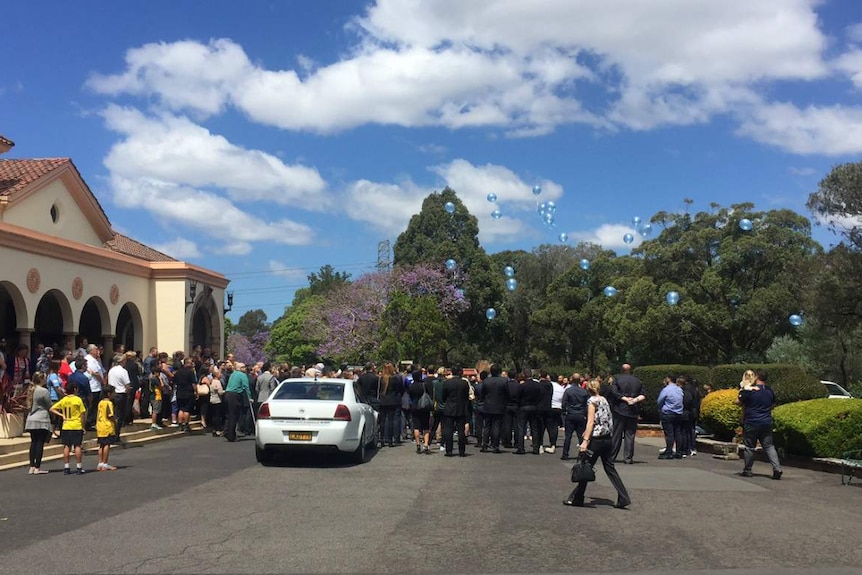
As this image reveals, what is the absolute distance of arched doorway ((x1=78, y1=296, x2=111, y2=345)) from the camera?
23.8 meters

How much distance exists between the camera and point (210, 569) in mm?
6355

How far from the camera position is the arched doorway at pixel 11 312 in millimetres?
19312

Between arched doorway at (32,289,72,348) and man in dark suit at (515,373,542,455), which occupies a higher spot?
arched doorway at (32,289,72,348)

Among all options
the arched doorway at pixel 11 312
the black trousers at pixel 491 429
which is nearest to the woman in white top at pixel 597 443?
the black trousers at pixel 491 429

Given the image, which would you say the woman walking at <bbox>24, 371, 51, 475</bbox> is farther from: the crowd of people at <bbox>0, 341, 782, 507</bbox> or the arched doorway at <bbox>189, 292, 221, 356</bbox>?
the arched doorway at <bbox>189, 292, 221, 356</bbox>

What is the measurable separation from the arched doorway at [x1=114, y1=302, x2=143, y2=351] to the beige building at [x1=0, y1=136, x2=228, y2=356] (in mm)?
38

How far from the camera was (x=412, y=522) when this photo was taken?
8.32 metres

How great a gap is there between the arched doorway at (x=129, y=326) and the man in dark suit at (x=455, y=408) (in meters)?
14.3

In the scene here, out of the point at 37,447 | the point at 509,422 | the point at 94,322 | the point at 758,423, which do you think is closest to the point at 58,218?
the point at 94,322

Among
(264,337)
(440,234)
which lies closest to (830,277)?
(440,234)

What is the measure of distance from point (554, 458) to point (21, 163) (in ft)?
60.2

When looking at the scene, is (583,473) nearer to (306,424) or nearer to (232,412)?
(306,424)

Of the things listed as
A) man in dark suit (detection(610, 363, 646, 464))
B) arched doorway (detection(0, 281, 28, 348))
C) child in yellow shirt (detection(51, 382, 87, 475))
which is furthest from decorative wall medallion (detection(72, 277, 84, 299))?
man in dark suit (detection(610, 363, 646, 464))

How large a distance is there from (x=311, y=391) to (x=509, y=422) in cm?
492
